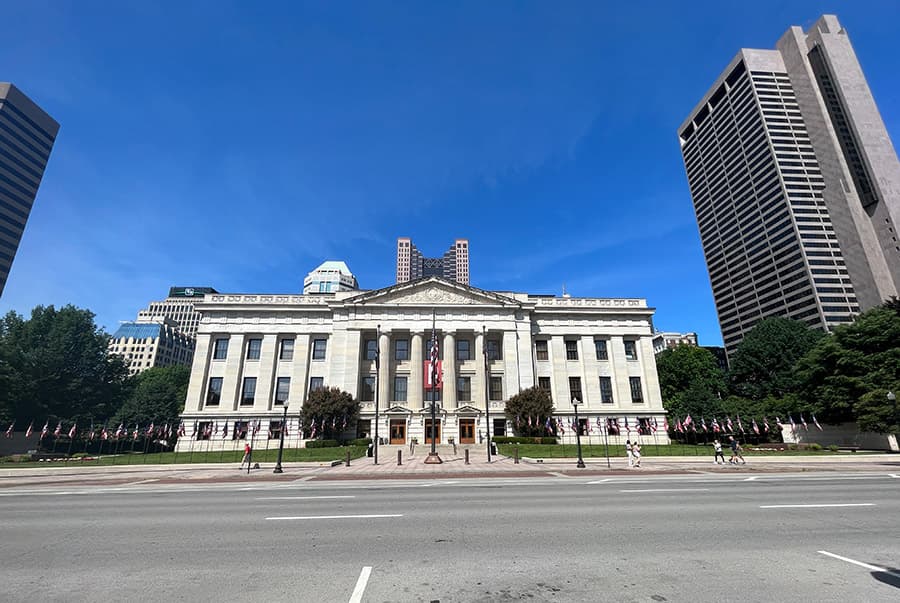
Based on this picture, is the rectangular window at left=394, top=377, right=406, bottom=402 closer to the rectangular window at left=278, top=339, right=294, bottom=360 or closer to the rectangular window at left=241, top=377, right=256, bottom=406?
the rectangular window at left=278, top=339, right=294, bottom=360

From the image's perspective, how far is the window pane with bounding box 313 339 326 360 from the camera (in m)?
53.9

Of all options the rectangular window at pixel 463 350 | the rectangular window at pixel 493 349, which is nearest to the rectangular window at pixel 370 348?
the rectangular window at pixel 463 350

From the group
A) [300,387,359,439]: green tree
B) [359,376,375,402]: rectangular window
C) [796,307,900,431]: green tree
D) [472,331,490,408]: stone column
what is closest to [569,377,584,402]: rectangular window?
[472,331,490,408]: stone column

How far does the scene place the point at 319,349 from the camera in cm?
5425

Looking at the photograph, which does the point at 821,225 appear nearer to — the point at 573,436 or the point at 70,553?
the point at 573,436

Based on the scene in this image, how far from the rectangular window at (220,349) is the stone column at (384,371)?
835 inches

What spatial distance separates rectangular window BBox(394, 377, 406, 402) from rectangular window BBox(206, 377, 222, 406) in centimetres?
2230

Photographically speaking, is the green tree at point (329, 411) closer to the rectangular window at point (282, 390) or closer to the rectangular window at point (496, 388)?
the rectangular window at point (282, 390)

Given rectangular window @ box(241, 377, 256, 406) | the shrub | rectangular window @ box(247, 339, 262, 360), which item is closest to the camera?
the shrub

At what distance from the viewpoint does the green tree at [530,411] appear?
4444cm

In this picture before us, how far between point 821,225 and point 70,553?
491ft

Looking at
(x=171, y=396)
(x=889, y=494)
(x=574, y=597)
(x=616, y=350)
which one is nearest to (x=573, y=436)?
(x=616, y=350)

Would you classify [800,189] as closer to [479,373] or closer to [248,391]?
[479,373]

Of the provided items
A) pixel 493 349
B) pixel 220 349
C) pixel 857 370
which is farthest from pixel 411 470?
pixel 857 370
